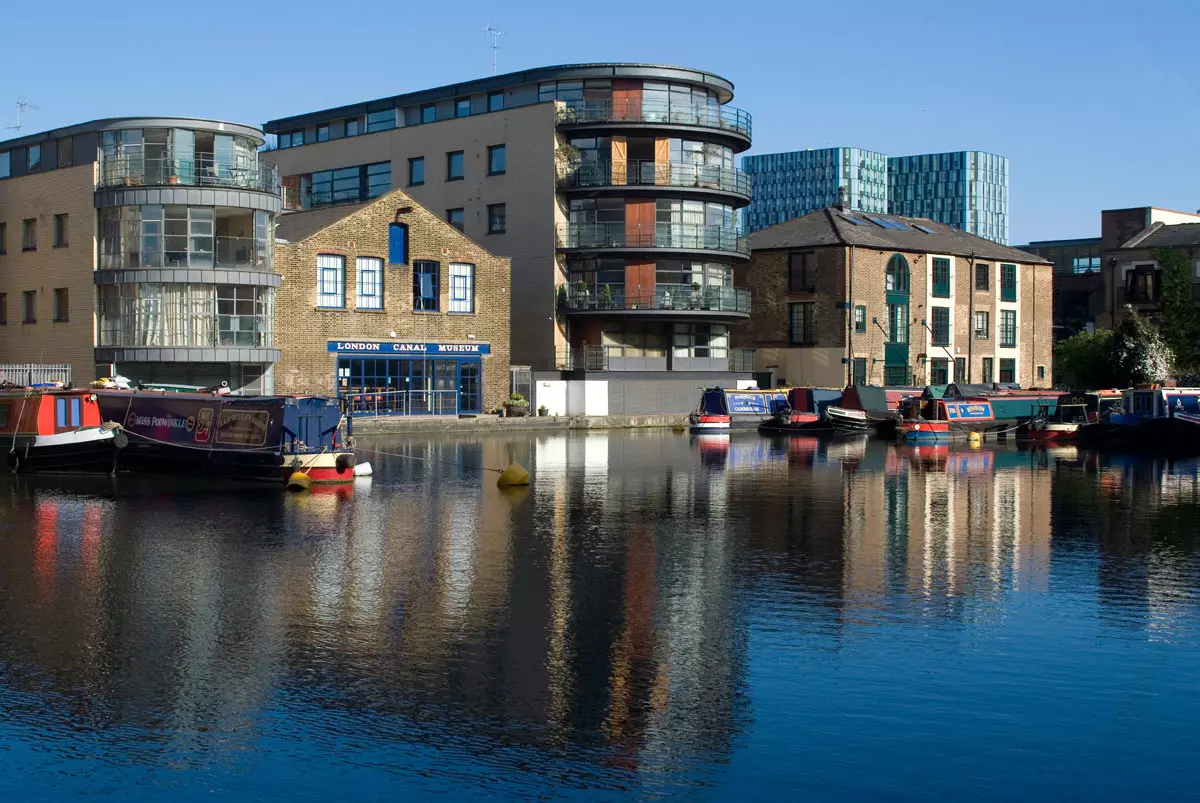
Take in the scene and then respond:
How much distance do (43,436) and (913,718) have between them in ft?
92.0

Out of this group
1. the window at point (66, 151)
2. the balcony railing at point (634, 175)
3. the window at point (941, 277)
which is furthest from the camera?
the window at point (941, 277)

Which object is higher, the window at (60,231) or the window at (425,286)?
the window at (60,231)

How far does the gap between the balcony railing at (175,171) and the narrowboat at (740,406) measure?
21379 millimetres

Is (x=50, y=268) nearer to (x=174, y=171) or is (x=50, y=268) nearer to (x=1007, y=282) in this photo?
(x=174, y=171)

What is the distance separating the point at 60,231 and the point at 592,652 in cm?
4316

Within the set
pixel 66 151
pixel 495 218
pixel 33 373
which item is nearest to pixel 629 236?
pixel 495 218

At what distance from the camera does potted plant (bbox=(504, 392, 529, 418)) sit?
60656 mm

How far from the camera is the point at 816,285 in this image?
7525 centimetres

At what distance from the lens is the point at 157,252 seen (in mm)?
49219

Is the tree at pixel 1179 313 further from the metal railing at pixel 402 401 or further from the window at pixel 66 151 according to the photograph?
the window at pixel 66 151

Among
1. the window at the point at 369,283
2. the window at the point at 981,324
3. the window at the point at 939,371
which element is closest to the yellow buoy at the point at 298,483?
the window at the point at 369,283

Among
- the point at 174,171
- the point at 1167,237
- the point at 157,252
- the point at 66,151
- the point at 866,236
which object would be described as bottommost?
the point at 157,252

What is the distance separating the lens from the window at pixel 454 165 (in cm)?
6919

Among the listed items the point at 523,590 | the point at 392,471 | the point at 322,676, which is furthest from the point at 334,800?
the point at 392,471
